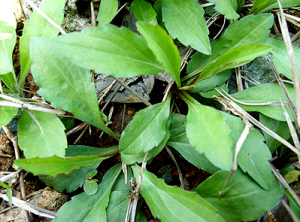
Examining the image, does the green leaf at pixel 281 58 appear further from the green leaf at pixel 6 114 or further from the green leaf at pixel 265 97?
the green leaf at pixel 6 114

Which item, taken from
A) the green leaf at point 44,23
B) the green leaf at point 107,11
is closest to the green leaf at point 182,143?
the green leaf at point 107,11

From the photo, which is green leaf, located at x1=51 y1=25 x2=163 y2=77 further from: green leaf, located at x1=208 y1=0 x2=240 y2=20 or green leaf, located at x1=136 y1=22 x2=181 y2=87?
green leaf, located at x1=208 y1=0 x2=240 y2=20

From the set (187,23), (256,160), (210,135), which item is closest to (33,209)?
(210,135)

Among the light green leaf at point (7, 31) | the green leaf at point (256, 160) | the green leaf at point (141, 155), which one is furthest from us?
the light green leaf at point (7, 31)

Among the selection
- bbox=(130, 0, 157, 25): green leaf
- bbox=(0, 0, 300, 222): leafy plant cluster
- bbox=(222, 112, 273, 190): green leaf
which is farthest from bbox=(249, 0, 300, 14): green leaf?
bbox=(222, 112, 273, 190): green leaf

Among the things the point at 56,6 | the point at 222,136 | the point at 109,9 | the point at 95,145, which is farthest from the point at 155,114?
the point at 56,6

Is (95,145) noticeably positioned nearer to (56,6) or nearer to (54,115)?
(54,115)
